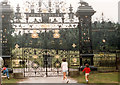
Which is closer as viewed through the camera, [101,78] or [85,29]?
[101,78]

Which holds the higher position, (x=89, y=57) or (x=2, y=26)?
(x=2, y=26)

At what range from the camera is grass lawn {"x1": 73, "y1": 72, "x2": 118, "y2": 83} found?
9.62 metres

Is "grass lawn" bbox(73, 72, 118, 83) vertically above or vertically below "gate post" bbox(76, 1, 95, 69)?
below

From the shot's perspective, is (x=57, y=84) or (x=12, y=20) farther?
(x=12, y=20)

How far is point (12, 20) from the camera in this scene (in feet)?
37.3

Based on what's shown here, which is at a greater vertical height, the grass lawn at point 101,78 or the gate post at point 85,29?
the gate post at point 85,29

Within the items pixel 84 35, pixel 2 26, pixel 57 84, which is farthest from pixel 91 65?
pixel 2 26

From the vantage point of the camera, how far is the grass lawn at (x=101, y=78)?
9617 mm

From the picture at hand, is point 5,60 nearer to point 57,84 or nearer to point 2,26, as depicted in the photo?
point 2,26

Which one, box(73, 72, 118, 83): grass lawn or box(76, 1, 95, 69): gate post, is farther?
box(76, 1, 95, 69): gate post

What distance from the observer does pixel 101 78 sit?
10.2m

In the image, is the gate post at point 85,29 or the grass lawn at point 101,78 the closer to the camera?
the grass lawn at point 101,78

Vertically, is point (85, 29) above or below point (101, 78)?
above

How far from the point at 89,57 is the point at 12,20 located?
4.21 meters
